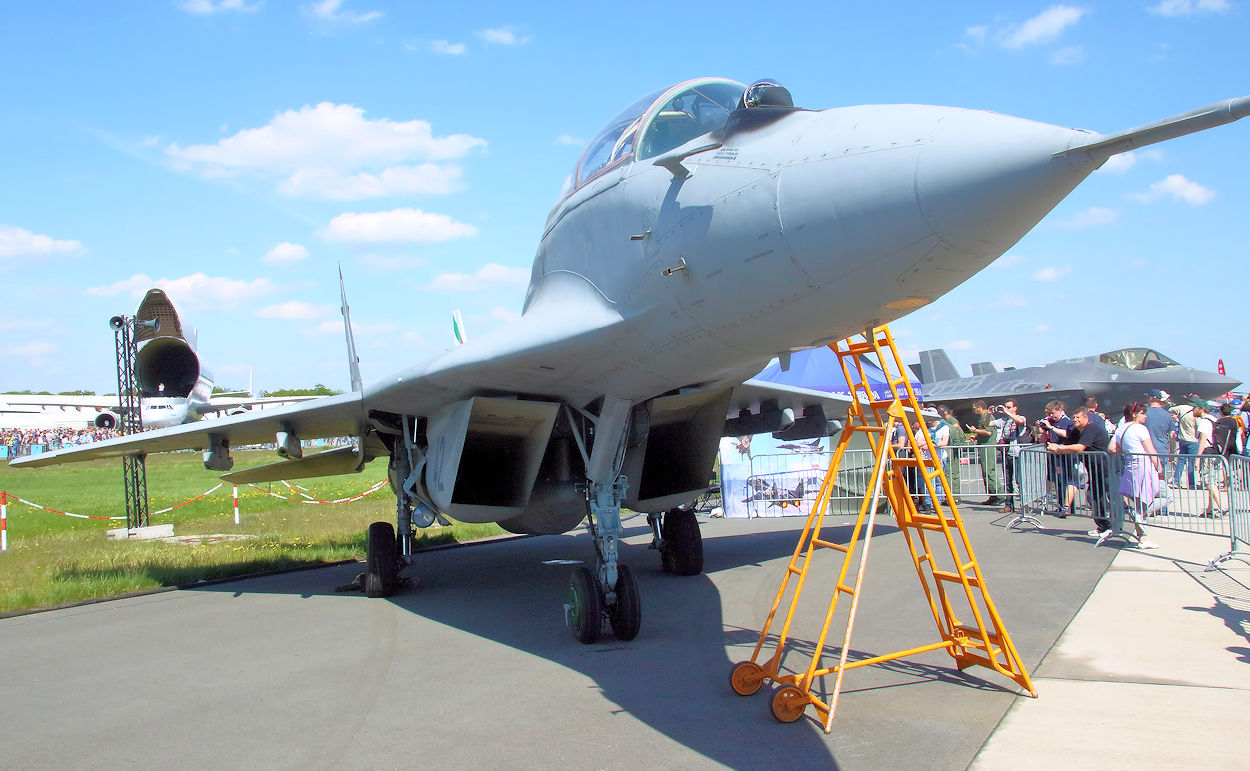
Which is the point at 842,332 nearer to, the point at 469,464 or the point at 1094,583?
the point at 469,464

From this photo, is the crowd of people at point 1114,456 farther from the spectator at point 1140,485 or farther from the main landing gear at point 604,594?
the main landing gear at point 604,594

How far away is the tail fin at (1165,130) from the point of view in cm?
252

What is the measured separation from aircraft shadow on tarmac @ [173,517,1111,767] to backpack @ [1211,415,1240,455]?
12.5 feet

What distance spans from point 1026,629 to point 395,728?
417cm

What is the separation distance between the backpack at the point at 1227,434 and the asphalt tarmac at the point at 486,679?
173 inches

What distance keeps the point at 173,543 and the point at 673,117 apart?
1174 centimetres

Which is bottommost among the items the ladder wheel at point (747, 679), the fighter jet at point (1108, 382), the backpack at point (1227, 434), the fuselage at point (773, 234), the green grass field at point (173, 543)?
the green grass field at point (173, 543)

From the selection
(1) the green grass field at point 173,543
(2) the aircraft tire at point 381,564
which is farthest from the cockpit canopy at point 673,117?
(1) the green grass field at point 173,543

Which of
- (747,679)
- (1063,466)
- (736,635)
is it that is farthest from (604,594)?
(1063,466)

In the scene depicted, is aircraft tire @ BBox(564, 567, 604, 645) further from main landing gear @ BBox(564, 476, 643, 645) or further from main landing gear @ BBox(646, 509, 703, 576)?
main landing gear @ BBox(646, 509, 703, 576)

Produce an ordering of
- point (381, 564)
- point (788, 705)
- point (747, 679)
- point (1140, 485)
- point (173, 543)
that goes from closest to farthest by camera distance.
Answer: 1. point (788, 705)
2. point (747, 679)
3. point (381, 564)
4. point (1140, 485)
5. point (173, 543)

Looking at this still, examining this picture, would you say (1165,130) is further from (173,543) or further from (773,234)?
(173,543)

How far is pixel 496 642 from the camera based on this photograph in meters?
5.96

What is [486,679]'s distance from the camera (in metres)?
4.96
